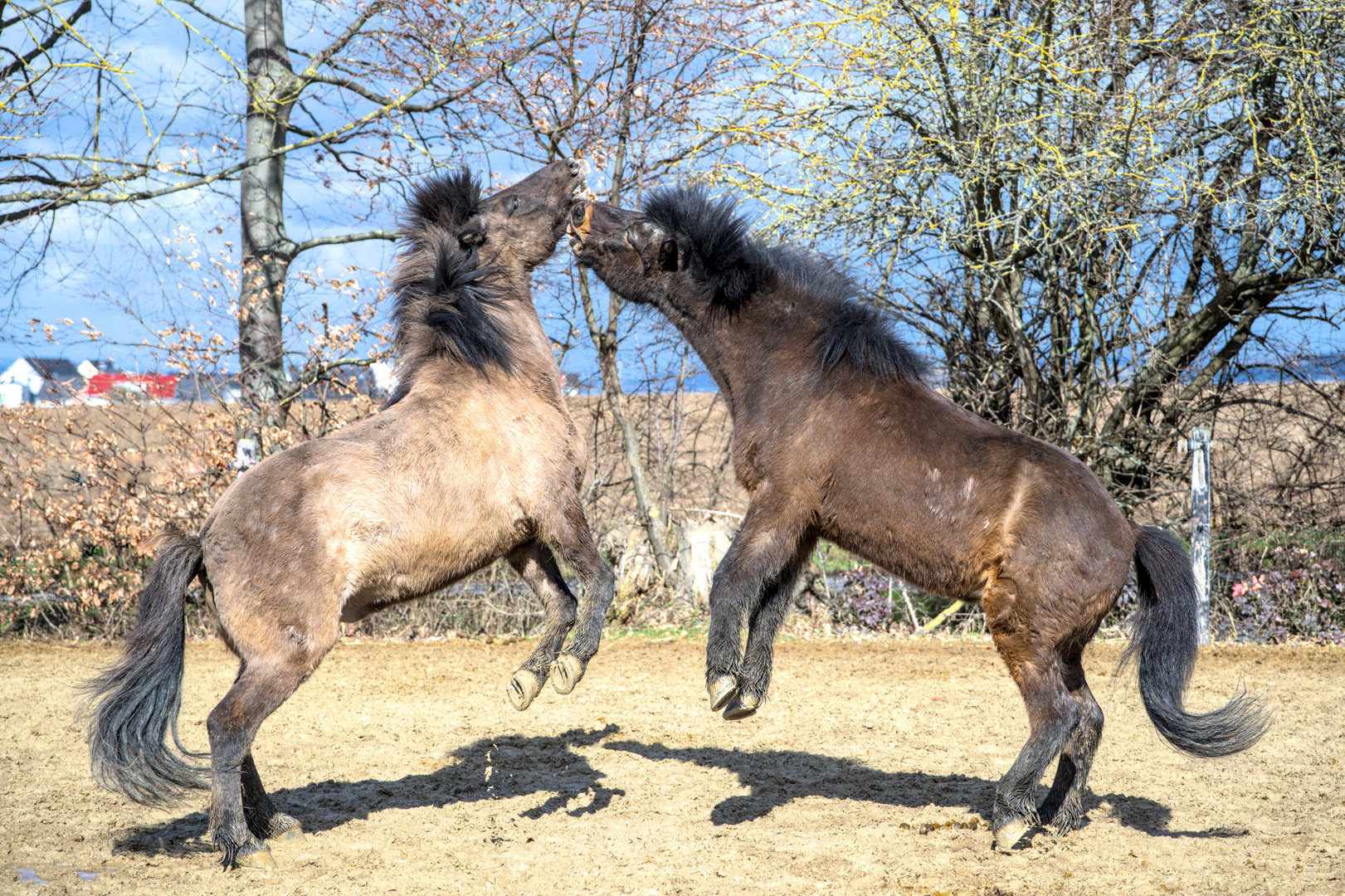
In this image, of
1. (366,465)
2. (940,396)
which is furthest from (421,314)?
(940,396)

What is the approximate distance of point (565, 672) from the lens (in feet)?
13.0

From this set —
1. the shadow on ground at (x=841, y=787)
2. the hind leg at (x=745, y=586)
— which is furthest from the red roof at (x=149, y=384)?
the hind leg at (x=745, y=586)

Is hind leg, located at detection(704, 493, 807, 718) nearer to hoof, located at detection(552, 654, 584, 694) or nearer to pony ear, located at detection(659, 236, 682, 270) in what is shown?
hoof, located at detection(552, 654, 584, 694)

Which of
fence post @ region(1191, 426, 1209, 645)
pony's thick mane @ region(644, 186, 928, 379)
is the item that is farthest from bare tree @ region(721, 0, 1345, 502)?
pony's thick mane @ region(644, 186, 928, 379)

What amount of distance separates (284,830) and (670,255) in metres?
2.99

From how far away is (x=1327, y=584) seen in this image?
29.6ft

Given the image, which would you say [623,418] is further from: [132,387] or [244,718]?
[244,718]

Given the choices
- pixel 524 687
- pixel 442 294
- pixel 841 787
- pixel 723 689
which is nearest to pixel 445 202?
pixel 442 294

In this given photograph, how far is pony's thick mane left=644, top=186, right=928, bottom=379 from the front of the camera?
13.8 ft

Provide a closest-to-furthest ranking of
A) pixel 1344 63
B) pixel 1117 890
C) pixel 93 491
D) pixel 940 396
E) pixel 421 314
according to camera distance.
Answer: pixel 1117 890
pixel 940 396
pixel 421 314
pixel 1344 63
pixel 93 491

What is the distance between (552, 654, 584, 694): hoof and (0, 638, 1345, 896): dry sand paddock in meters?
0.64

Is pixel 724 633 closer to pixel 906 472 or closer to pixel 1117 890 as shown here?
pixel 906 472

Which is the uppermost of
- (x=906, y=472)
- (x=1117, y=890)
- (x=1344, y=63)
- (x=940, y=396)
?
(x=1344, y=63)

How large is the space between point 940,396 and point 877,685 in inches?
132
